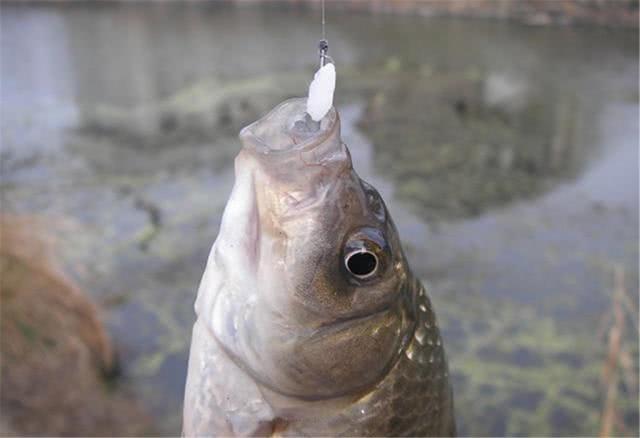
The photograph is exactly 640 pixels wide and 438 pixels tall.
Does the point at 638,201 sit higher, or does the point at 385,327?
the point at 385,327

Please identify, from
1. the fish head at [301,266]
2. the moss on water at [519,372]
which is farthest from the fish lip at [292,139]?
the moss on water at [519,372]

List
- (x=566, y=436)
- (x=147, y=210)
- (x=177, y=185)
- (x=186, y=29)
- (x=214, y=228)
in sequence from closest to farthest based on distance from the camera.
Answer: (x=566, y=436), (x=214, y=228), (x=147, y=210), (x=177, y=185), (x=186, y=29)

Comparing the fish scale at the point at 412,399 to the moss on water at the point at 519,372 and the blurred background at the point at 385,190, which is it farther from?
the moss on water at the point at 519,372

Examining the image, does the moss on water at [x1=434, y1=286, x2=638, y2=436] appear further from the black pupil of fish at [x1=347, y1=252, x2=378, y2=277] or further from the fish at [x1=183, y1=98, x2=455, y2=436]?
the black pupil of fish at [x1=347, y1=252, x2=378, y2=277]

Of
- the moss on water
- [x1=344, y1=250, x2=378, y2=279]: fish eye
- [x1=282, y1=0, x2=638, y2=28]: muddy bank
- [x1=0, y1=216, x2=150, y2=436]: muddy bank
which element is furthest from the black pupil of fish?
[x1=282, y1=0, x2=638, y2=28]: muddy bank

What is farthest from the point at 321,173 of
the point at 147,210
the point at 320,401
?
the point at 147,210

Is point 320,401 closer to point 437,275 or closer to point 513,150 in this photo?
point 437,275

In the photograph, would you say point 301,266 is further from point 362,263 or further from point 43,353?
point 43,353

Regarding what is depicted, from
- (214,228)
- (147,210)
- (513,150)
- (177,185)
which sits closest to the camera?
(214,228)
